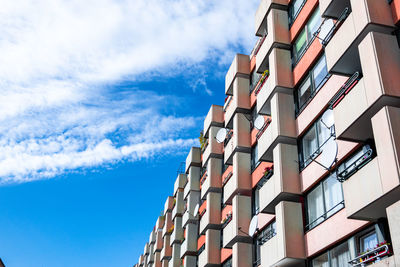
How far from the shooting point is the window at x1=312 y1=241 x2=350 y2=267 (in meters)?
17.2

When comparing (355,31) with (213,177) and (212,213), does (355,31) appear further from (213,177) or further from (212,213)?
(213,177)

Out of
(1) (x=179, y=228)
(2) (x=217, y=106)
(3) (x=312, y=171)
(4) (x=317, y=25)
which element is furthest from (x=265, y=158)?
(1) (x=179, y=228)

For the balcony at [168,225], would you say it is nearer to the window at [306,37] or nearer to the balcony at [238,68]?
the balcony at [238,68]

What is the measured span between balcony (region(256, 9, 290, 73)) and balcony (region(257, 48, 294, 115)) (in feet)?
1.48

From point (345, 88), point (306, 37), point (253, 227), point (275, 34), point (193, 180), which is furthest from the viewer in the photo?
point (193, 180)

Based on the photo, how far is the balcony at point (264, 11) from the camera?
27.0m

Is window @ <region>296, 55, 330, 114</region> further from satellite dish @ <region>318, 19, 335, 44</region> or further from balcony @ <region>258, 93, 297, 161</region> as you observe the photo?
satellite dish @ <region>318, 19, 335, 44</region>

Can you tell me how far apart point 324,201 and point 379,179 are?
5552 mm

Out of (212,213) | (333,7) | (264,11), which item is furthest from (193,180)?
(333,7)

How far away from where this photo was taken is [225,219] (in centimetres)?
3259

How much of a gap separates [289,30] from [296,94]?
4.44 metres

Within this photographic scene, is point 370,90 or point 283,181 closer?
point 370,90

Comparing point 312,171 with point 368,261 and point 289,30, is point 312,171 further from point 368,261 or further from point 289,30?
point 289,30

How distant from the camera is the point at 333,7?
64.3 ft
